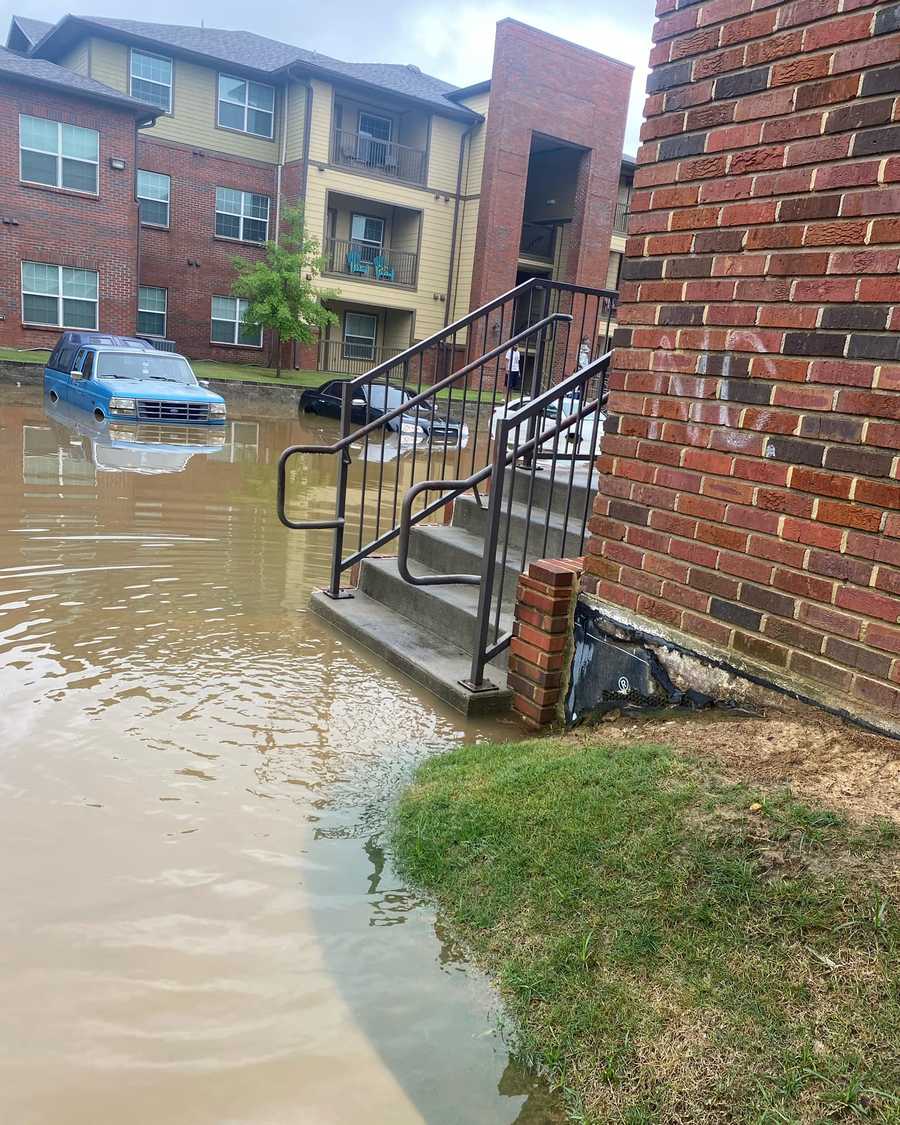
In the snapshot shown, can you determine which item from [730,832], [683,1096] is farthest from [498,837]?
[683,1096]

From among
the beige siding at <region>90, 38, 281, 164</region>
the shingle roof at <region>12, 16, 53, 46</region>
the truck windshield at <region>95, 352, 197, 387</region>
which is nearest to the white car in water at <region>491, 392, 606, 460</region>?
the truck windshield at <region>95, 352, 197, 387</region>

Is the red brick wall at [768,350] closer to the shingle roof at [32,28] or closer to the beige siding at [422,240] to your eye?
the beige siding at [422,240]

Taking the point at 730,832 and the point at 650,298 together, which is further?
the point at 650,298

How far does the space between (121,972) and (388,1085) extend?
821 mm

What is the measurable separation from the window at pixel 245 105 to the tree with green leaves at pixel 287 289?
11.9 ft

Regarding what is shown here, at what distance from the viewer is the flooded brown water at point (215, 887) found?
2.12 m

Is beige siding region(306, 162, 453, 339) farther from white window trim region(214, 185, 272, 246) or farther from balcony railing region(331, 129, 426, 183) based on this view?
white window trim region(214, 185, 272, 246)

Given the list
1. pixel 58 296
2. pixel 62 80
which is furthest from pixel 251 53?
pixel 58 296

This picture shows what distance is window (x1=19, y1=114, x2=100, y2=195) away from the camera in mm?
22922

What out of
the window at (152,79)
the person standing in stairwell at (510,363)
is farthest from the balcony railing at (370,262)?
the person standing in stairwell at (510,363)

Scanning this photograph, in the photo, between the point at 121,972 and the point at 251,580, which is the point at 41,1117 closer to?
the point at 121,972

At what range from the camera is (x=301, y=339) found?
2522 centimetres

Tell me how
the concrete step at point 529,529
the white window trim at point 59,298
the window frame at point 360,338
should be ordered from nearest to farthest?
the concrete step at point 529,529, the white window trim at point 59,298, the window frame at point 360,338

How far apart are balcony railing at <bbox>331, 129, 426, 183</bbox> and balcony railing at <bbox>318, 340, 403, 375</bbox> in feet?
17.8
